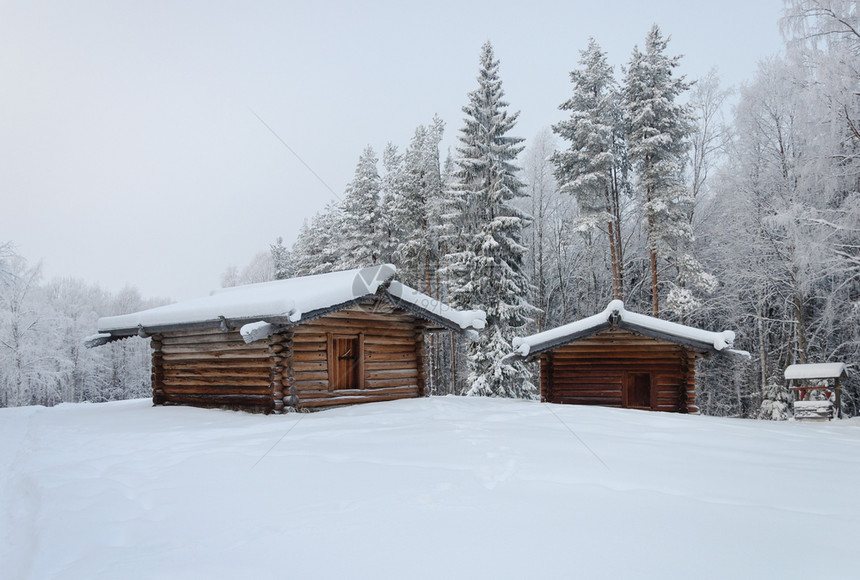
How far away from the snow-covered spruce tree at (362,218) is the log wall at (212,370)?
15.9m

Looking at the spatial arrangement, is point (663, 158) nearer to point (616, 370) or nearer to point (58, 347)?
point (616, 370)

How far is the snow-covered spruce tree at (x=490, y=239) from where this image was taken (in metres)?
22.1

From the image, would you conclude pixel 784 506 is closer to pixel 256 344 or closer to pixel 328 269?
pixel 256 344

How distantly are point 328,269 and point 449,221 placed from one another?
1223 centimetres

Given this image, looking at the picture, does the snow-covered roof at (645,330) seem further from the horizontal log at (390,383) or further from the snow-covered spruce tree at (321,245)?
the snow-covered spruce tree at (321,245)

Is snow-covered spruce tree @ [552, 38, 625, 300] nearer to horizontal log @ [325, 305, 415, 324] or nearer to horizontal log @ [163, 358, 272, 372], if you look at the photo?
horizontal log @ [325, 305, 415, 324]

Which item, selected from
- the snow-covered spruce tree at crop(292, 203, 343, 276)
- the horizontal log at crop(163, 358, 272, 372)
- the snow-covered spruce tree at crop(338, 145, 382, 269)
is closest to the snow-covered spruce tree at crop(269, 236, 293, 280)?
the snow-covered spruce tree at crop(292, 203, 343, 276)

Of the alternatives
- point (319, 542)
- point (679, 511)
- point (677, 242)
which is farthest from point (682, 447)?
point (677, 242)

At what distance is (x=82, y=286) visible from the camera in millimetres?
59938

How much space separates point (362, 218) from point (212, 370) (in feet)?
60.2

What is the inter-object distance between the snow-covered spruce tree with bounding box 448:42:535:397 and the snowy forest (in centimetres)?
9

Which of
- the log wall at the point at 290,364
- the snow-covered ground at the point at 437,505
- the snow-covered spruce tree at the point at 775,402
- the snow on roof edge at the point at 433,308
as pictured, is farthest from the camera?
the snow-covered spruce tree at the point at 775,402

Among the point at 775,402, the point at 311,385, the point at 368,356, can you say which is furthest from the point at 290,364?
the point at 775,402

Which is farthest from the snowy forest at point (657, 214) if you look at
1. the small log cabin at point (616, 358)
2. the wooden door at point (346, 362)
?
the wooden door at point (346, 362)
